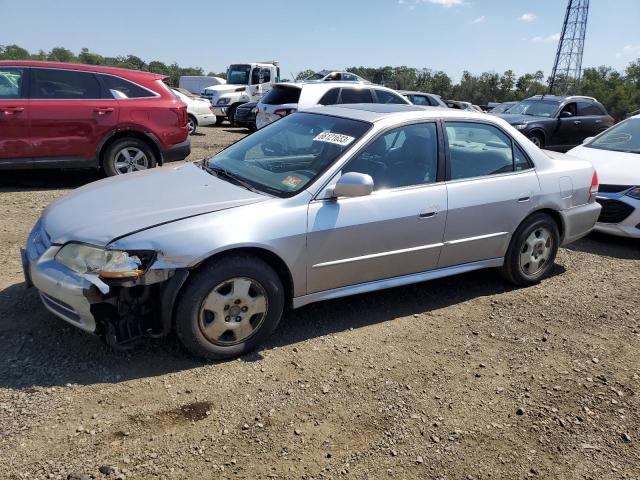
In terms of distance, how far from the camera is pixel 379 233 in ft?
12.6

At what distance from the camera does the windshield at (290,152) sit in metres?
3.78

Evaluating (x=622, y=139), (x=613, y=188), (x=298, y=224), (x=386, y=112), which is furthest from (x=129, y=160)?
(x=622, y=139)

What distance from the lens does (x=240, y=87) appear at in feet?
68.6

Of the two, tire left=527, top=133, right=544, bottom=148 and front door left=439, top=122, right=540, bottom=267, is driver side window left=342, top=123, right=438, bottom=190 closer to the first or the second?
front door left=439, top=122, right=540, bottom=267

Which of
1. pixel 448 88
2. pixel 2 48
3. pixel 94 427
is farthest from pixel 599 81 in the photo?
pixel 94 427

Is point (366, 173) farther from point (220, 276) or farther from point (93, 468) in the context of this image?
point (93, 468)

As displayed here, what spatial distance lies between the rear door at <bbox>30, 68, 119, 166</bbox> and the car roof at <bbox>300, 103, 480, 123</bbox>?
4026 mm

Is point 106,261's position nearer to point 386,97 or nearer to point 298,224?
point 298,224

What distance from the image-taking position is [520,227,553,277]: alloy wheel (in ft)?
15.8

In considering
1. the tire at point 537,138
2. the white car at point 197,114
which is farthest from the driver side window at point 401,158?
the white car at point 197,114

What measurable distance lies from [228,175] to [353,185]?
105cm

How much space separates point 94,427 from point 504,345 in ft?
9.18

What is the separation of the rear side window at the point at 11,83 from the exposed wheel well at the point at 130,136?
3.84 feet

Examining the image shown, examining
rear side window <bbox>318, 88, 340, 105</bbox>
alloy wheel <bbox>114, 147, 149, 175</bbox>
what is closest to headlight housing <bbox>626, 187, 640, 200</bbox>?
alloy wheel <bbox>114, 147, 149, 175</bbox>
